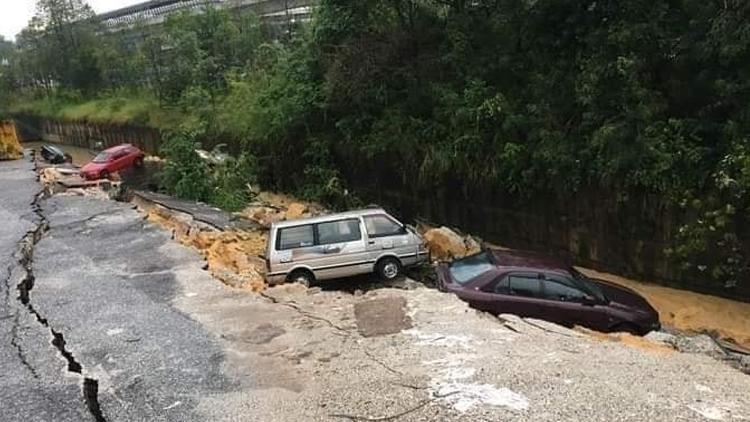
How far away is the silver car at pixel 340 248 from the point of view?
11852 millimetres

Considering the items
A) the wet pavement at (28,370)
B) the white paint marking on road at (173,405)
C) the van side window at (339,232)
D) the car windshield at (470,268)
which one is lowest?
the car windshield at (470,268)

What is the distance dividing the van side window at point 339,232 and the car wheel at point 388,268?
661 millimetres

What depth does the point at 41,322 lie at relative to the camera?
8055 millimetres

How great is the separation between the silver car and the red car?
14.6 meters

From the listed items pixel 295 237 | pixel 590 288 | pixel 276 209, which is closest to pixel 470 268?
pixel 590 288

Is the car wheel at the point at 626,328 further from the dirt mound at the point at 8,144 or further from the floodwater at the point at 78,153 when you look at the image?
the floodwater at the point at 78,153

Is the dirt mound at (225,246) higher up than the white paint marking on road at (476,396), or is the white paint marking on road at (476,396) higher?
the white paint marking on road at (476,396)

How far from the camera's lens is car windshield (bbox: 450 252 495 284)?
31.6 ft

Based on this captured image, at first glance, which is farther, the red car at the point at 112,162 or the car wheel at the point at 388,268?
the red car at the point at 112,162

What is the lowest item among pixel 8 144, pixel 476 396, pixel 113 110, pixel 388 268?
pixel 388 268

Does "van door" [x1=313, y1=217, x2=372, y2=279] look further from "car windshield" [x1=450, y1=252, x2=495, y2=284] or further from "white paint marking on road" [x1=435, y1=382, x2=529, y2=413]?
"white paint marking on road" [x1=435, y1=382, x2=529, y2=413]

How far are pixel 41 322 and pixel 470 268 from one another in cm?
580

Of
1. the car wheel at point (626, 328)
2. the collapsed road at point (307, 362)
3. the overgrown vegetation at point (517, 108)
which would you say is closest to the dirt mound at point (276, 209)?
the overgrown vegetation at point (517, 108)

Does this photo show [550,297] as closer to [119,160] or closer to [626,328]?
[626,328]
